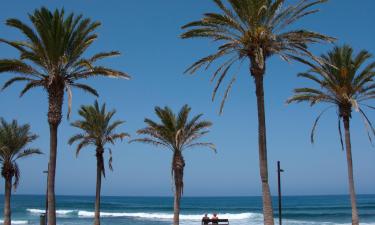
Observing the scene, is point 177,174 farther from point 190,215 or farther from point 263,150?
point 190,215

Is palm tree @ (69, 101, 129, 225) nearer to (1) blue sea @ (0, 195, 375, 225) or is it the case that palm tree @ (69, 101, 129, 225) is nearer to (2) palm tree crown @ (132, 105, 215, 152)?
(2) palm tree crown @ (132, 105, 215, 152)

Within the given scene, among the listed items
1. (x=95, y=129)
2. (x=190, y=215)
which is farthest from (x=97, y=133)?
(x=190, y=215)

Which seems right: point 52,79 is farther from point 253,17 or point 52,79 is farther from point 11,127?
point 11,127

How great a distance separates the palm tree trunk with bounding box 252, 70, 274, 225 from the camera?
18.1 meters

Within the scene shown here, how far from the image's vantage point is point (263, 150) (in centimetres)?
1855

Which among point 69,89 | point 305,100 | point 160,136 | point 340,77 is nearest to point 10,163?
point 160,136

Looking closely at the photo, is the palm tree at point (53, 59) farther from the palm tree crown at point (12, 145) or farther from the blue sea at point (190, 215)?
the blue sea at point (190, 215)

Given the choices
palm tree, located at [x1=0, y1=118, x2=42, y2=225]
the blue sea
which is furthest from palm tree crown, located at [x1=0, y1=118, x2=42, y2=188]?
the blue sea

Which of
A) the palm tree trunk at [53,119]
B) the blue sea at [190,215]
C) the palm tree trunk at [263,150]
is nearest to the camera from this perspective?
the palm tree trunk at [263,150]

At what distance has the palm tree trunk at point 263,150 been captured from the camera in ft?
59.5

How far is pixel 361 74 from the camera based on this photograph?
81.5ft

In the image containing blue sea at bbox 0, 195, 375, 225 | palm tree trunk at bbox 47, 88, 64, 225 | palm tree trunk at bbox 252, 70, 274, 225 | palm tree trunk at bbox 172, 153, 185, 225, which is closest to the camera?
palm tree trunk at bbox 252, 70, 274, 225

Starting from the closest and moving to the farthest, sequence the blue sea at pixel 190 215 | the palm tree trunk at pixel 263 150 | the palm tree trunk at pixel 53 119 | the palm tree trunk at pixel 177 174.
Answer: the palm tree trunk at pixel 263 150, the palm tree trunk at pixel 53 119, the palm tree trunk at pixel 177 174, the blue sea at pixel 190 215

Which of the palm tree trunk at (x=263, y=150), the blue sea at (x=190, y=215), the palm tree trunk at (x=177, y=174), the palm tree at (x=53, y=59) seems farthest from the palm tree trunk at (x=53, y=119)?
the blue sea at (x=190, y=215)
